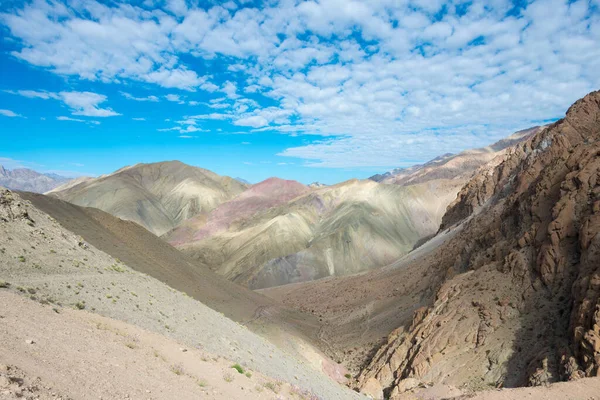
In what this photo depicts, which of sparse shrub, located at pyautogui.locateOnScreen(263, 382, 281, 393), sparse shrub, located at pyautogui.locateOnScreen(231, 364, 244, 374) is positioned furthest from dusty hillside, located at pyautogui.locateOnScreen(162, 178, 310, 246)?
sparse shrub, located at pyautogui.locateOnScreen(263, 382, 281, 393)

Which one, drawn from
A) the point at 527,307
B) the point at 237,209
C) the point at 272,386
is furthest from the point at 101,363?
the point at 237,209

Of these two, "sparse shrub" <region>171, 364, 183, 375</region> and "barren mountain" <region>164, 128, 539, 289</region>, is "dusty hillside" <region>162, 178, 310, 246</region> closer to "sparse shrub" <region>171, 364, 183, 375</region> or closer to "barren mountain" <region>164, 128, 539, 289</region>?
"barren mountain" <region>164, 128, 539, 289</region>

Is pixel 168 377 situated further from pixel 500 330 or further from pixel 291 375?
pixel 500 330

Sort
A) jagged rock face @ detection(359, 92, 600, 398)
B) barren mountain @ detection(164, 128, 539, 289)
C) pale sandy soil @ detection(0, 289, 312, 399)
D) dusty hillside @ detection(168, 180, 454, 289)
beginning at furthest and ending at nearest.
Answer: barren mountain @ detection(164, 128, 539, 289), dusty hillside @ detection(168, 180, 454, 289), jagged rock face @ detection(359, 92, 600, 398), pale sandy soil @ detection(0, 289, 312, 399)

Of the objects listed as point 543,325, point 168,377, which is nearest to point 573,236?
point 543,325

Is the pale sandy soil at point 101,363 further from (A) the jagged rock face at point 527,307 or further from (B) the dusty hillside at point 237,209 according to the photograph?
(B) the dusty hillside at point 237,209

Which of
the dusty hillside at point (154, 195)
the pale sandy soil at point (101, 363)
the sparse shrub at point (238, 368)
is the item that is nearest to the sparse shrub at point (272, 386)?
the pale sandy soil at point (101, 363)
